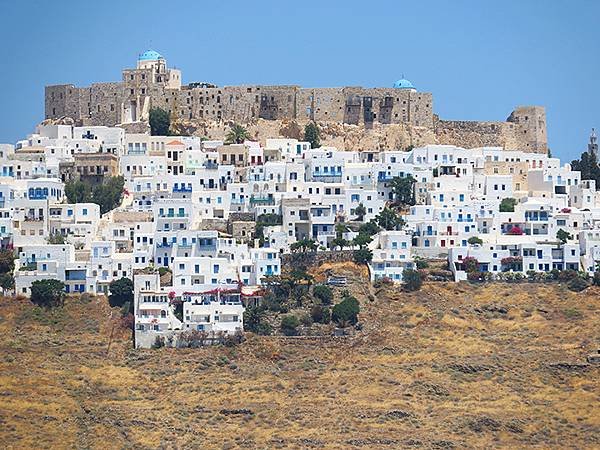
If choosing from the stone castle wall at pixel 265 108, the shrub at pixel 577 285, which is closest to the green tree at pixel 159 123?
the stone castle wall at pixel 265 108

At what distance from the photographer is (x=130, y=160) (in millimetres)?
87062

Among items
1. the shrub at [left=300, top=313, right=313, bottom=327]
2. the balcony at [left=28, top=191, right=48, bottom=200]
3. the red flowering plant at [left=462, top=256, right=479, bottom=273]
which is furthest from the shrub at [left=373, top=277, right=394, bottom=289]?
the balcony at [left=28, top=191, right=48, bottom=200]

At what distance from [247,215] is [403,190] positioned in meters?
7.26

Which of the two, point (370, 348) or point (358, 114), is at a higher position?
point (358, 114)

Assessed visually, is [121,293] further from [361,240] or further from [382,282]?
[382,282]

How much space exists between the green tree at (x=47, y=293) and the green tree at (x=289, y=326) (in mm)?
8661

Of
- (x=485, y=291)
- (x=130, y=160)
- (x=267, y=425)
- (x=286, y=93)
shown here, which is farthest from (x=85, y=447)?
(x=286, y=93)

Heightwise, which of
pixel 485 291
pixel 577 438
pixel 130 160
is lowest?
pixel 577 438

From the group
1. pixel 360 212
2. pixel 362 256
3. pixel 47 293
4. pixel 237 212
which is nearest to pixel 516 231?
pixel 360 212

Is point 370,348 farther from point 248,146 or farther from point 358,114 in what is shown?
point 358,114

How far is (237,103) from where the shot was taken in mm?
95812

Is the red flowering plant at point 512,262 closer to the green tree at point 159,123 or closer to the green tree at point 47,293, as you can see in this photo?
the green tree at point 47,293

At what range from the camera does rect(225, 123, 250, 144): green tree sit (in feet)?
304

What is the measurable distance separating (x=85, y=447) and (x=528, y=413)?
15.2 m
